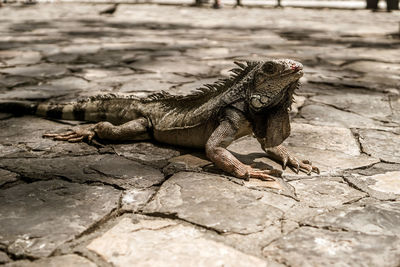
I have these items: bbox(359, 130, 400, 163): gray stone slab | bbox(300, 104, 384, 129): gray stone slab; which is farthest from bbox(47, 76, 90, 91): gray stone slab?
bbox(359, 130, 400, 163): gray stone slab

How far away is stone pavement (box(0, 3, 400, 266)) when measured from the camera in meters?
2.23

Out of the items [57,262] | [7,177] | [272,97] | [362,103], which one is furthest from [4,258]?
[362,103]

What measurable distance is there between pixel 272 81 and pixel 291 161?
0.61 metres

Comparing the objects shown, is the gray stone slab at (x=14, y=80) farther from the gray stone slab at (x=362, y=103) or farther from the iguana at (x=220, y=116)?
the gray stone slab at (x=362, y=103)

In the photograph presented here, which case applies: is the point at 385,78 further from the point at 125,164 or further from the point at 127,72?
the point at 125,164

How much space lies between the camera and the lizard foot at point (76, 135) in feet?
12.3

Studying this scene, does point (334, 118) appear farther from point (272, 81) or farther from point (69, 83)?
point (69, 83)

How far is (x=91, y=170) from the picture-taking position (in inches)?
125

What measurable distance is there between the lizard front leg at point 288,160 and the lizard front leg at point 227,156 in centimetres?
22

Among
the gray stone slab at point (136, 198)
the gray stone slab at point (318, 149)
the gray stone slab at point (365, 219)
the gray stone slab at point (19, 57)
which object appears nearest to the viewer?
the gray stone slab at point (365, 219)

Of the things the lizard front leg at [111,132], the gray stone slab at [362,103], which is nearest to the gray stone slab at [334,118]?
the gray stone slab at [362,103]

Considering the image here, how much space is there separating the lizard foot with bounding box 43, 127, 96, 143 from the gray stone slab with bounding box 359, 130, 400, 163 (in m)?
2.17

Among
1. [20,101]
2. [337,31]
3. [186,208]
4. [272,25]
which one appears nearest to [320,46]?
[337,31]

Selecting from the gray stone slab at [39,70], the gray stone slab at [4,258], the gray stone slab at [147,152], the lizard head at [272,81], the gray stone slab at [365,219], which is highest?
the lizard head at [272,81]
